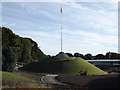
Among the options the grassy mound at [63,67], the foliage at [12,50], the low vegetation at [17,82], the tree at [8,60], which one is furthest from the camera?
the grassy mound at [63,67]

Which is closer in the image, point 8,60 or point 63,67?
point 8,60

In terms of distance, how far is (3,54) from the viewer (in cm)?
4319

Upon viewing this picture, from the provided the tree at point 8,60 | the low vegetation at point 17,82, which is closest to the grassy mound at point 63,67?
the tree at point 8,60

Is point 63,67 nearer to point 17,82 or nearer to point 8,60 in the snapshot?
point 8,60

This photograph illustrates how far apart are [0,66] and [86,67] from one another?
32.9 metres

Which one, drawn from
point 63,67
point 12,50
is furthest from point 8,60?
point 63,67

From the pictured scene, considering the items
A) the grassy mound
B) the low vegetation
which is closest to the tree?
the low vegetation

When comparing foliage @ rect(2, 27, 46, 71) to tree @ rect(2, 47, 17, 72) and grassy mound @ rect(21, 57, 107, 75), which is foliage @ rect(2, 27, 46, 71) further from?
grassy mound @ rect(21, 57, 107, 75)

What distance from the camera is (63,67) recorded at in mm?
65875

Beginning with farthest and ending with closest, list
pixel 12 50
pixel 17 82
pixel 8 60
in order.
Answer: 1. pixel 12 50
2. pixel 8 60
3. pixel 17 82

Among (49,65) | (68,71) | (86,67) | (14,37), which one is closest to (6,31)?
(14,37)

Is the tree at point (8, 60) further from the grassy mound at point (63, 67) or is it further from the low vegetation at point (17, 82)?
the grassy mound at point (63, 67)

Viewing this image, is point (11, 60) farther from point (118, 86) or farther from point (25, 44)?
point (25, 44)

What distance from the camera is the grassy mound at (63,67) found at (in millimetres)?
63938
